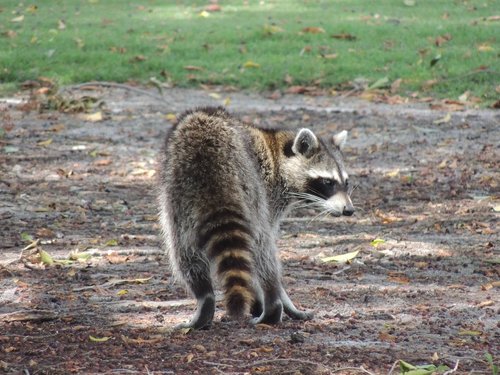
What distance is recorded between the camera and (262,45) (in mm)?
15234

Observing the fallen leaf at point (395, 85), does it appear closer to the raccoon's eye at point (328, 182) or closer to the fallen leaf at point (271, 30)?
the fallen leaf at point (271, 30)

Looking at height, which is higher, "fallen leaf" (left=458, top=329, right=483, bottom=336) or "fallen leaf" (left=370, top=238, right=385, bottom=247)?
"fallen leaf" (left=458, top=329, right=483, bottom=336)

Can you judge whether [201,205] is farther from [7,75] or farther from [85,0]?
[85,0]

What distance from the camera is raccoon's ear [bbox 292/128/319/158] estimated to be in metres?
6.42

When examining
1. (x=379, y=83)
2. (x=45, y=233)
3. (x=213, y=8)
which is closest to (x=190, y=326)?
(x=45, y=233)

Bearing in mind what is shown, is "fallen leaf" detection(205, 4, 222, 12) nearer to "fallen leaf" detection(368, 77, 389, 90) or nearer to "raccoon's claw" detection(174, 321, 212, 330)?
"fallen leaf" detection(368, 77, 389, 90)

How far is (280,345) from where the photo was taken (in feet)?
17.5

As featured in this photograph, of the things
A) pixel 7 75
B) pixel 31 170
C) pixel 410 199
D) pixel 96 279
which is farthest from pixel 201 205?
pixel 7 75

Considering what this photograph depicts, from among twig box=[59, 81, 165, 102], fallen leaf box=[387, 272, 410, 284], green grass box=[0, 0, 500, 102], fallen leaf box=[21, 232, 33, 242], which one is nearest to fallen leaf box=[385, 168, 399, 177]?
green grass box=[0, 0, 500, 102]

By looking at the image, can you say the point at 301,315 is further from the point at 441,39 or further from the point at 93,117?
the point at 441,39

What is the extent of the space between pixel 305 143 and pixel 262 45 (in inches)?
352

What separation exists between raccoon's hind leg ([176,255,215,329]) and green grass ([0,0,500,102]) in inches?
302

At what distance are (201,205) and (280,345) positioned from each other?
78 centimetres

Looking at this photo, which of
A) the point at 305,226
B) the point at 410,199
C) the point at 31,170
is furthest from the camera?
the point at 31,170
